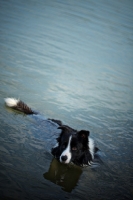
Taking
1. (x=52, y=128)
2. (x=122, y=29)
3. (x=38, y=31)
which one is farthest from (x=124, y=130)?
(x=122, y=29)

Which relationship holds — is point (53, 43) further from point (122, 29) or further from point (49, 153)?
point (49, 153)

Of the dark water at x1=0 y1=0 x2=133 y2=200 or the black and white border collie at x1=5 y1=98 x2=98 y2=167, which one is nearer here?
the dark water at x1=0 y1=0 x2=133 y2=200

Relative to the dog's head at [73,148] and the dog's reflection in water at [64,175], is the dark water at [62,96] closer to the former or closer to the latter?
the dog's reflection in water at [64,175]

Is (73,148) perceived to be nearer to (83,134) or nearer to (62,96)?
(83,134)

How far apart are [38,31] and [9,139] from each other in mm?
11273

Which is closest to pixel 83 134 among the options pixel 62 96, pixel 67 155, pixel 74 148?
pixel 74 148

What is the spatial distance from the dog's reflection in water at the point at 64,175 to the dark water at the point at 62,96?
22 mm

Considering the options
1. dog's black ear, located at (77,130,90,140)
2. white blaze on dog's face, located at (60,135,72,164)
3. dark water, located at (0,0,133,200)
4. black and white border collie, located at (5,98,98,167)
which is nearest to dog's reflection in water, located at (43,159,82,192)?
dark water, located at (0,0,133,200)

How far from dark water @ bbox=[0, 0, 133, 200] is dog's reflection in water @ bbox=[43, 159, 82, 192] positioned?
0.07ft

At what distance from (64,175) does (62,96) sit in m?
4.23

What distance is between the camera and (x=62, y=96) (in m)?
9.19

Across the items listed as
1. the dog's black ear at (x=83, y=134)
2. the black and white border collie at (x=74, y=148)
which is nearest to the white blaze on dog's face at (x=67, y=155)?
the black and white border collie at (x=74, y=148)

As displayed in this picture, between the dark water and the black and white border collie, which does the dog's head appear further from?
the dark water

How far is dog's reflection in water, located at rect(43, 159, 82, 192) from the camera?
195 inches
